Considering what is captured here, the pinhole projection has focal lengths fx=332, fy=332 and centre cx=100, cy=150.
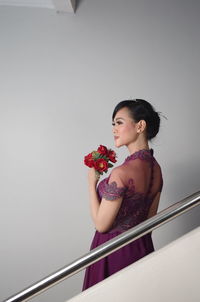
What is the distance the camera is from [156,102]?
285 cm

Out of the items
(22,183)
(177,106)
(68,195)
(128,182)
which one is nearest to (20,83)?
(22,183)

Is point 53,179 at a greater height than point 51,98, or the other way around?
point 51,98

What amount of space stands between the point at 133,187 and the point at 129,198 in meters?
0.05

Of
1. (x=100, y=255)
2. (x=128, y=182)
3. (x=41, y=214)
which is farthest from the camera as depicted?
(x=41, y=214)

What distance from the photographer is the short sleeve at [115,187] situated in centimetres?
143

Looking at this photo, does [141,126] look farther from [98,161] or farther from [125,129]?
[98,161]

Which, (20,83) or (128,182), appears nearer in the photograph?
(128,182)

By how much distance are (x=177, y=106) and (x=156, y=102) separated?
184 mm

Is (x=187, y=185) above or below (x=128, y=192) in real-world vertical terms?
above

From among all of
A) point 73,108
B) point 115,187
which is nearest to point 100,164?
point 115,187

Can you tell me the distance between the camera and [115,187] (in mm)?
1434

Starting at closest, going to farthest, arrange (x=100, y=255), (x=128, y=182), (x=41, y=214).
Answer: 1. (x=100, y=255)
2. (x=128, y=182)
3. (x=41, y=214)

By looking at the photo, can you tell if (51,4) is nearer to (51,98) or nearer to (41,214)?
(51,98)

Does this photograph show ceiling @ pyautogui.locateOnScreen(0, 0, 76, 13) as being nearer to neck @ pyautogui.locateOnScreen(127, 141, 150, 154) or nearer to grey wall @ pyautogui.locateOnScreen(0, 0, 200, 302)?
grey wall @ pyautogui.locateOnScreen(0, 0, 200, 302)
